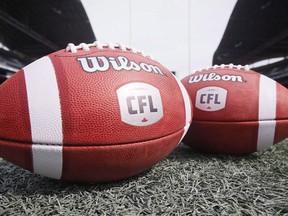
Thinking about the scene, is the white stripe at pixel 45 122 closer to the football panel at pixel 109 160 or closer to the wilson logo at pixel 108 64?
the football panel at pixel 109 160

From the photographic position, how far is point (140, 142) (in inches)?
56.4

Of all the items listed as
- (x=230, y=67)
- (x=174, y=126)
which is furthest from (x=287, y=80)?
(x=174, y=126)

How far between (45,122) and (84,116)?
0.64ft

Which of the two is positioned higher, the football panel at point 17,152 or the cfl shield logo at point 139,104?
the cfl shield logo at point 139,104

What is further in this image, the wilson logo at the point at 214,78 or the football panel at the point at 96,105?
the wilson logo at the point at 214,78

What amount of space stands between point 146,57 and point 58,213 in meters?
1.10

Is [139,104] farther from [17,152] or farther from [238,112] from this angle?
[238,112]

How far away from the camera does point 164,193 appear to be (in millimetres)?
1433

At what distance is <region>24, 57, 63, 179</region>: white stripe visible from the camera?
1279 millimetres

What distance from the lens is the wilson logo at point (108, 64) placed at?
1416 millimetres

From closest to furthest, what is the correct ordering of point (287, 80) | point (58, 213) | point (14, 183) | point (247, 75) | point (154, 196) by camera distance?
point (58, 213) < point (154, 196) < point (14, 183) < point (247, 75) < point (287, 80)

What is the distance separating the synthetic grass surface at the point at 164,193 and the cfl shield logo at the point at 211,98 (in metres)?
0.46

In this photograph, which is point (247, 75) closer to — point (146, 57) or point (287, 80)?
point (146, 57)

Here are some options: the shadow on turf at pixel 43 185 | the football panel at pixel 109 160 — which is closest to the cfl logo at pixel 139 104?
the football panel at pixel 109 160
